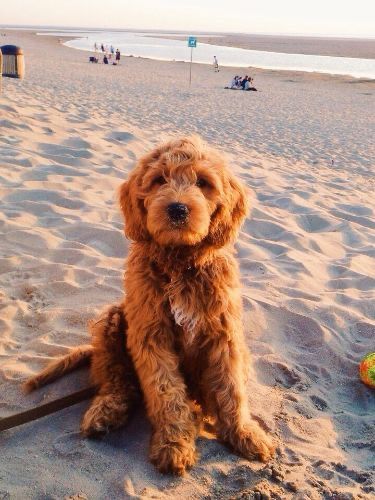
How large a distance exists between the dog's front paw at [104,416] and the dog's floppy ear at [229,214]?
107 centimetres

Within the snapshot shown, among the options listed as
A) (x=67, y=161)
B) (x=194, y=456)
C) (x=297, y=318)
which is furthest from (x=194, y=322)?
(x=67, y=161)

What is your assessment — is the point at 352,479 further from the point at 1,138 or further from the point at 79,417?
the point at 1,138

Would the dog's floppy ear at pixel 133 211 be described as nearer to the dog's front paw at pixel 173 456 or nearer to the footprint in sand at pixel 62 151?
the dog's front paw at pixel 173 456

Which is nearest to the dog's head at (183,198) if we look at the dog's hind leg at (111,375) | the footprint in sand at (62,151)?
the dog's hind leg at (111,375)

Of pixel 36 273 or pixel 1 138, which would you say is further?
pixel 1 138

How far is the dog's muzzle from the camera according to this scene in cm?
280

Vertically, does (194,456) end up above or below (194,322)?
below

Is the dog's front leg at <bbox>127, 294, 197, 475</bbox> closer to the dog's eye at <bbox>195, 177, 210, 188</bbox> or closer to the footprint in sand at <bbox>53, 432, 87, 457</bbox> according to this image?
the footprint in sand at <bbox>53, 432, 87, 457</bbox>

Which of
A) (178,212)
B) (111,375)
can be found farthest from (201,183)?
(111,375)

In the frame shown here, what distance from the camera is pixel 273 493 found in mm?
2646

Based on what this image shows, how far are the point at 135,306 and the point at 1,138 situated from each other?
21.8 ft

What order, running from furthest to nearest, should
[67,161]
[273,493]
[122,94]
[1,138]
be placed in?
1. [122,94]
2. [1,138]
3. [67,161]
4. [273,493]

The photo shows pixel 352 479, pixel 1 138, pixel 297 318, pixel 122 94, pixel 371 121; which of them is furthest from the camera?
pixel 122 94

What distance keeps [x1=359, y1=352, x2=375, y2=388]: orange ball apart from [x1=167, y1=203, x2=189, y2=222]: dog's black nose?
1.84 m
